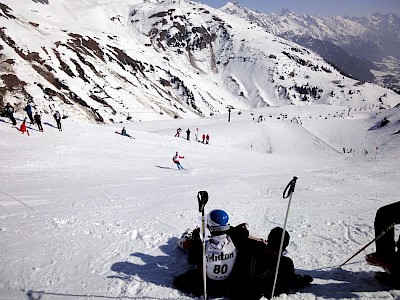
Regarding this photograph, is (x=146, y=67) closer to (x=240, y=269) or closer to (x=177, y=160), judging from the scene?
(x=177, y=160)

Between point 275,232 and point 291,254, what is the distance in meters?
2.03

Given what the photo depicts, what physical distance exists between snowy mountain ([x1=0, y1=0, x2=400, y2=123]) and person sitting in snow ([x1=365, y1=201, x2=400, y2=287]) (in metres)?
70.0

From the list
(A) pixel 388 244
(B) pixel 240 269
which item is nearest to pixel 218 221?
(B) pixel 240 269

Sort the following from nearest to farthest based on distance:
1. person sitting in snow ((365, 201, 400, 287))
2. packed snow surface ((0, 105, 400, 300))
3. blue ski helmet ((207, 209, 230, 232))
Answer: blue ski helmet ((207, 209, 230, 232)) < person sitting in snow ((365, 201, 400, 287)) < packed snow surface ((0, 105, 400, 300))

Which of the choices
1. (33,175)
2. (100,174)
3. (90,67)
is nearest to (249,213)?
(100,174)

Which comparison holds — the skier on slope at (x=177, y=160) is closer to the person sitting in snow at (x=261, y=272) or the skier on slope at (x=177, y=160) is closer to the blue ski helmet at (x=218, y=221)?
the person sitting in snow at (x=261, y=272)

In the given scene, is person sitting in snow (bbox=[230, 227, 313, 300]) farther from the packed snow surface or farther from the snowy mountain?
the snowy mountain

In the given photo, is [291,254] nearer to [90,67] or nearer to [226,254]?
[226,254]

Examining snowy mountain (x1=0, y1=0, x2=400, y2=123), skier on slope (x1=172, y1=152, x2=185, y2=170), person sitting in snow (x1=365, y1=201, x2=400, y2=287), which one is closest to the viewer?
person sitting in snow (x1=365, y1=201, x2=400, y2=287)

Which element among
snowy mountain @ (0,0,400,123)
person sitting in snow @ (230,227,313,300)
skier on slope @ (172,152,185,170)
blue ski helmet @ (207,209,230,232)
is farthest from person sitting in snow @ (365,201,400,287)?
snowy mountain @ (0,0,400,123)

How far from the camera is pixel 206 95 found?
122375 mm

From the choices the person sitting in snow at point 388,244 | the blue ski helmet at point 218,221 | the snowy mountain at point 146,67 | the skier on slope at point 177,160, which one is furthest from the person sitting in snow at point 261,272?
the snowy mountain at point 146,67

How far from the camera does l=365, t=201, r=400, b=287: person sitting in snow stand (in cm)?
530

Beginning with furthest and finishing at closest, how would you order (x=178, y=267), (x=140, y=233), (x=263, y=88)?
(x=263, y=88) < (x=140, y=233) < (x=178, y=267)
